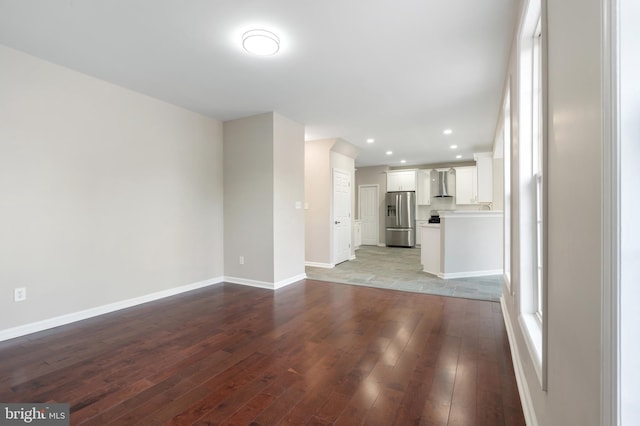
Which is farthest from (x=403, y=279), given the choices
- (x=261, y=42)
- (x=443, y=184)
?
(x=443, y=184)

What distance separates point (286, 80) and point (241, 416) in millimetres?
3176

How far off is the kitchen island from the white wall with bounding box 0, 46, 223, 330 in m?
3.96

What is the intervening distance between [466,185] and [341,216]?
4.20m

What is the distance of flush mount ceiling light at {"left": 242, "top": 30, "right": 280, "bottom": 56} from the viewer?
2408mm

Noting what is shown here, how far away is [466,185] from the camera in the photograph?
819 cm

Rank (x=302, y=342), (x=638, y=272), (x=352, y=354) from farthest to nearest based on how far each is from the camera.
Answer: (x=302, y=342) < (x=352, y=354) < (x=638, y=272)

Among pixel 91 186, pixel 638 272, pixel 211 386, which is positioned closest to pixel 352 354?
pixel 211 386

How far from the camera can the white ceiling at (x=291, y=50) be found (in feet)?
7.09

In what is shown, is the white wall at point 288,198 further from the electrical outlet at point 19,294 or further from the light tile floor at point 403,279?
the electrical outlet at point 19,294

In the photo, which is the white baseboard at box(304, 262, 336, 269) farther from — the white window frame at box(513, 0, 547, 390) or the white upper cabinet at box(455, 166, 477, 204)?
the white upper cabinet at box(455, 166, 477, 204)

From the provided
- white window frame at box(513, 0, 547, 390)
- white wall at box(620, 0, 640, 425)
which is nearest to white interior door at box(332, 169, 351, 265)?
white window frame at box(513, 0, 547, 390)

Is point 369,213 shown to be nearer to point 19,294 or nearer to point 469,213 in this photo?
point 469,213

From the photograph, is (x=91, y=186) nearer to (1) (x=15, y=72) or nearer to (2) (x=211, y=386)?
(1) (x=15, y=72)

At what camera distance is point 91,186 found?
10.5 feet
